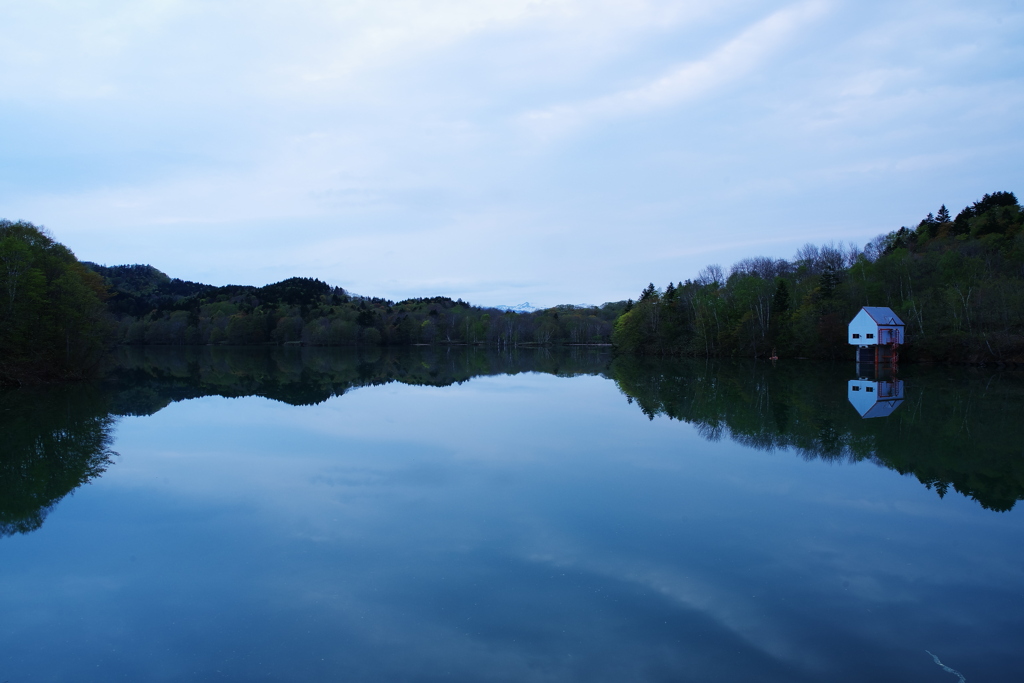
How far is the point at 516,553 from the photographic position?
7.54 metres

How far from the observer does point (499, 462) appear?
502 inches

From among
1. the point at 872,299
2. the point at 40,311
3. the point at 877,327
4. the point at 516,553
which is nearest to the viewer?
the point at 516,553

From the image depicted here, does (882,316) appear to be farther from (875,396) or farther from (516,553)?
(516,553)

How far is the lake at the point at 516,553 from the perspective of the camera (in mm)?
5227

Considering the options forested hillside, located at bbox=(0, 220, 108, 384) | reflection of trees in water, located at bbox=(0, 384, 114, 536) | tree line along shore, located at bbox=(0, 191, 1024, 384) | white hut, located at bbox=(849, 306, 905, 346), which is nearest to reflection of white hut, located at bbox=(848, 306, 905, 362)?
white hut, located at bbox=(849, 306, 905, 346)

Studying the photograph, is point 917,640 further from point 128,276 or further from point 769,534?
point 128,276

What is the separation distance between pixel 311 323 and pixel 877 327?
97909 mm

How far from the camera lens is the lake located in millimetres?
5227

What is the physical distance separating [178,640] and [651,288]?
73765 mm

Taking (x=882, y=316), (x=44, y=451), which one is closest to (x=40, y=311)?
(x=44, y=451)

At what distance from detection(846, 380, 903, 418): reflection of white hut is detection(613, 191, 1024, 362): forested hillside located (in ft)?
50.3

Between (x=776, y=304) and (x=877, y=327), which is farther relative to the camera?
(x=776, y=304)

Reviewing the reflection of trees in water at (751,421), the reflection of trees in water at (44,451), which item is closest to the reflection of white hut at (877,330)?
the reflection of trees in water at (751,421)

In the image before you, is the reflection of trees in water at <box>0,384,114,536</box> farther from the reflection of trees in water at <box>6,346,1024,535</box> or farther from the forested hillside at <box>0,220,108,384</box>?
the forested hillside at <box>0,220,108,384</box>
